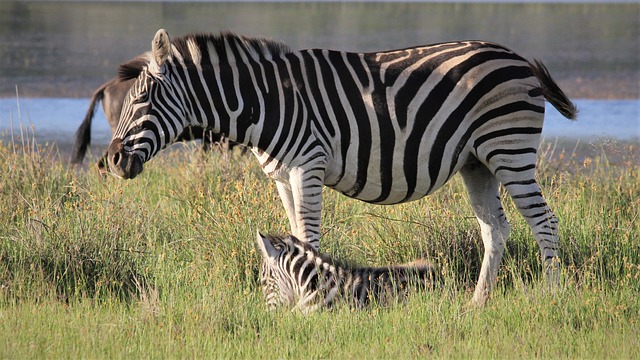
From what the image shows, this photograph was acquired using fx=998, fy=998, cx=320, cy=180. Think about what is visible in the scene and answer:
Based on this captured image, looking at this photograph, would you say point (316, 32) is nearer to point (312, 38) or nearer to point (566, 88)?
point (312, 38)

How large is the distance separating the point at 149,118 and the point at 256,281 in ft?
4.90

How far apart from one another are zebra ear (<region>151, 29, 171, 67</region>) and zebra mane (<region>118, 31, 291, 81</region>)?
16cm

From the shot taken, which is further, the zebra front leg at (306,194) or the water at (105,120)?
the water at (105,120)

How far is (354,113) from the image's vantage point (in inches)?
275

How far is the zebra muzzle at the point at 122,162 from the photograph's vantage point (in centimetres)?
660

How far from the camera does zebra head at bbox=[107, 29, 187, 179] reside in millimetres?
6633

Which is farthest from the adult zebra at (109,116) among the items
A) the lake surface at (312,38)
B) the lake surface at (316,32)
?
the lake surface at (316,32)

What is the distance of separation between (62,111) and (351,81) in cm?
1176

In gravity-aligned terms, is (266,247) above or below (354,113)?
below

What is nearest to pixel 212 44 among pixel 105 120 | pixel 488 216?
pixel 488 216

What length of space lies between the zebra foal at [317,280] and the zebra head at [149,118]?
3.08 feet

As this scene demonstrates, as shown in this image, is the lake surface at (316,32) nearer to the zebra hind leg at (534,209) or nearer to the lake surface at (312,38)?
→ the lake surface at (312,38)

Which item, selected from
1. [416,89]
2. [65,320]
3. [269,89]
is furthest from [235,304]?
[416,89]

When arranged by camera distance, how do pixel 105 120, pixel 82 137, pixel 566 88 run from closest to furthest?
pixel 82 137, pixel 105 120, pixel 566 88
